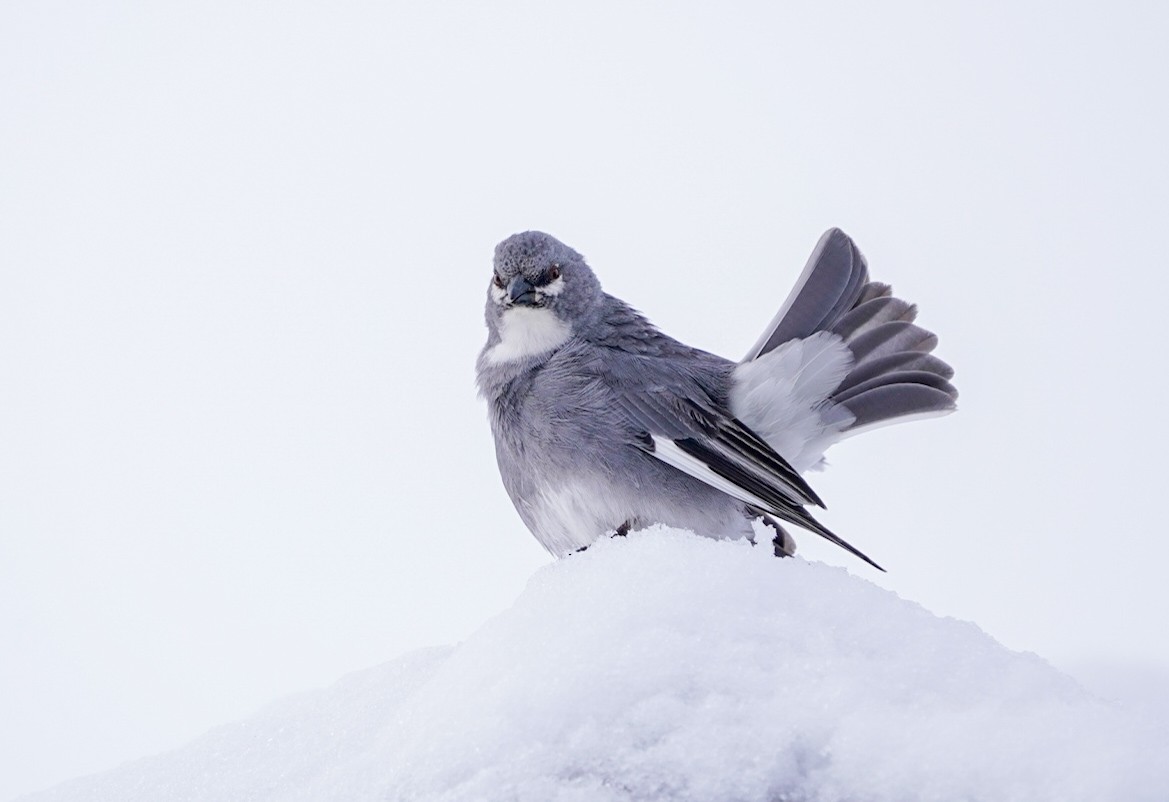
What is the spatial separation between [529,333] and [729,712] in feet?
6.84

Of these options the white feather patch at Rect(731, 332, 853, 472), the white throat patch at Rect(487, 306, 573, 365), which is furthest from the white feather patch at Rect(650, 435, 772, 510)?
the white throat patch at Rect(487, 306, 573, 365)

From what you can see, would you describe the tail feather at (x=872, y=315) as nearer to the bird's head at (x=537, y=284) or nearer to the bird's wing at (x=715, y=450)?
the bird's wing at (x=715, y=450)

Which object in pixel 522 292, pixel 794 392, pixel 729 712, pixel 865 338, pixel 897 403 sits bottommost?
pixel 729 712

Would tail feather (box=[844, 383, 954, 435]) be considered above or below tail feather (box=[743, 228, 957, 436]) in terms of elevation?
below

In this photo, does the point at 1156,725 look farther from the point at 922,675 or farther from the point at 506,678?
the point at 506,678

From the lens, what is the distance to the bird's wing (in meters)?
3.38

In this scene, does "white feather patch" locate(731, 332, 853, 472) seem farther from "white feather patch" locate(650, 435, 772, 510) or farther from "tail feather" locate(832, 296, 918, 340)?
"white feather patch" locate(650, 435, 772, 510)

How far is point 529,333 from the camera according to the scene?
150 inches

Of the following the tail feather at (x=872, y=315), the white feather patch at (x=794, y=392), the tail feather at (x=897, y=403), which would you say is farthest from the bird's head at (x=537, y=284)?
the tail feather at (x=897, y=403)

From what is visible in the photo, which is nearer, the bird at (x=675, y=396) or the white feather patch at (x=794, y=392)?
the bird at (x=675, y=396)

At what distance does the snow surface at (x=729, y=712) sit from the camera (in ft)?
5.88

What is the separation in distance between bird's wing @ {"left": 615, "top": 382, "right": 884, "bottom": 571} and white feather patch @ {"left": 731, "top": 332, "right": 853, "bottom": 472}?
0.52ft

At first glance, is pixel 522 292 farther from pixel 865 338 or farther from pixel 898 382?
pixel 898 382

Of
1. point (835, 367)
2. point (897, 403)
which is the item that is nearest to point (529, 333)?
point (835, 367)
